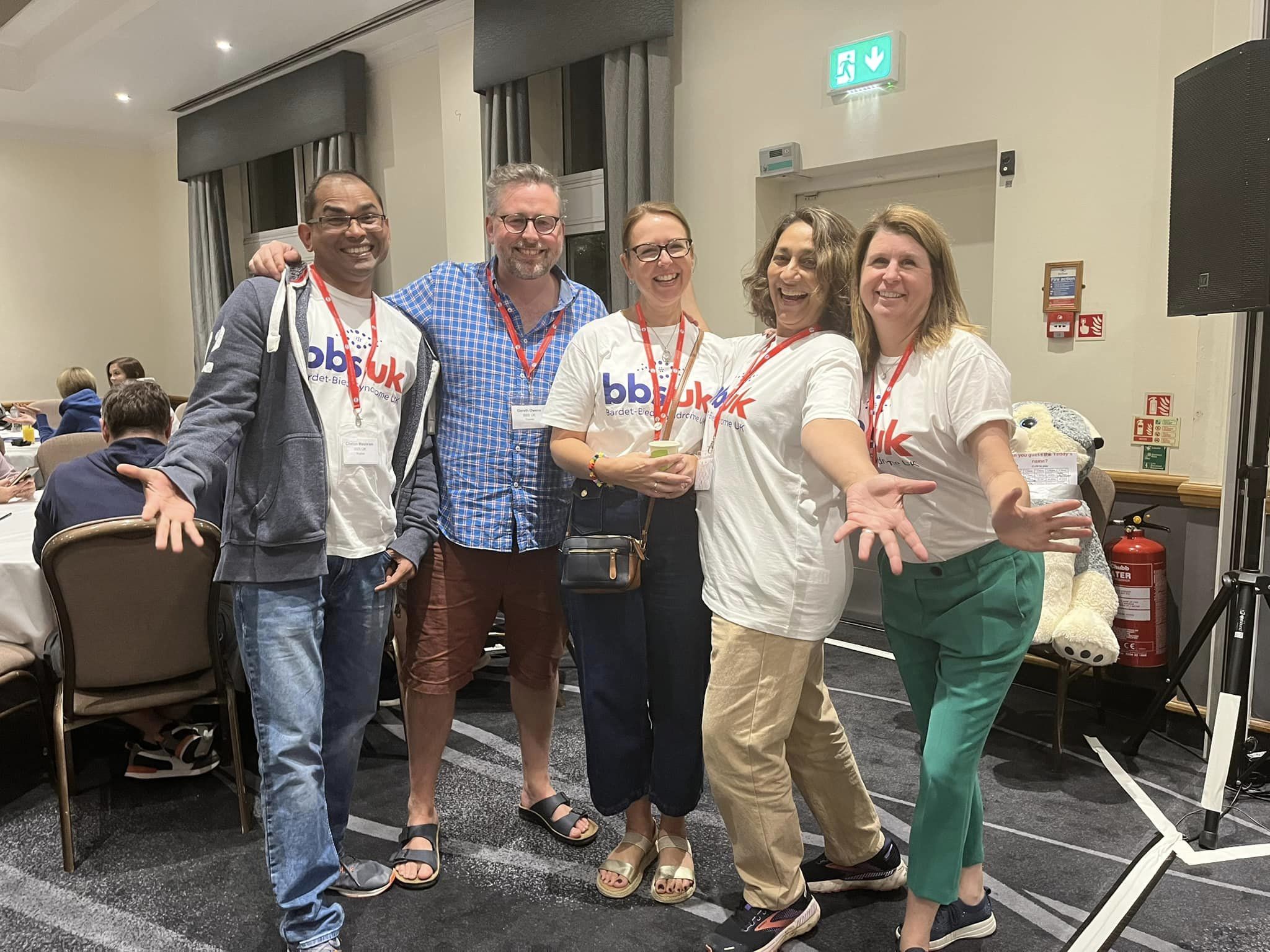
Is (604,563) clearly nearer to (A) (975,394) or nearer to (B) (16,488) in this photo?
(A) (975,394)

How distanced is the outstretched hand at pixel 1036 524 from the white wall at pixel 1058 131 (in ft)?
6.15

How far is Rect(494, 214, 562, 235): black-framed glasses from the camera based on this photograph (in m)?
1.96

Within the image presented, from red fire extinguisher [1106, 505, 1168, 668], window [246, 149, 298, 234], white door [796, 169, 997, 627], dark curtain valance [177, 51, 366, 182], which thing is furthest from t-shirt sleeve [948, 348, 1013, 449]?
window [246, 149, 298, 234]

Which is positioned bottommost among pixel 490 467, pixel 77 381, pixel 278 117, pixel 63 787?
pixel 63 787

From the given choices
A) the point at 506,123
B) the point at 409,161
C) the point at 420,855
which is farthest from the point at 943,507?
the point at 409,161

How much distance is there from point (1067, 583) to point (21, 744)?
10.9 feet

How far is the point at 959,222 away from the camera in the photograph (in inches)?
153

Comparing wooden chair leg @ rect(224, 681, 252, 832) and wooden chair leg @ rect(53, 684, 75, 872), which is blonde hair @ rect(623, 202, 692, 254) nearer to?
wooden chair leg @ rect(224, 681, 252, 832)

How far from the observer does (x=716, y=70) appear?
435cm

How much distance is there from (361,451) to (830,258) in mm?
980

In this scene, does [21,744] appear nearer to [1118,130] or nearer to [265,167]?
[1118,130]

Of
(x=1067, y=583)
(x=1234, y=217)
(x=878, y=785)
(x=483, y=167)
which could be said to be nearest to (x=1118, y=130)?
(x=1234, y=217)

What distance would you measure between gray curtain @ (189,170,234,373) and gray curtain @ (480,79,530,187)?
13.6 ft

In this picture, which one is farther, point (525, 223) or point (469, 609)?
point (469, 609)
